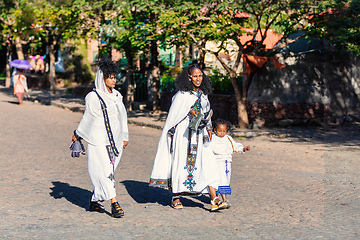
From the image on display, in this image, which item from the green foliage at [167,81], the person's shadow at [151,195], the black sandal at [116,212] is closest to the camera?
Result: the black sandal at [116,212]

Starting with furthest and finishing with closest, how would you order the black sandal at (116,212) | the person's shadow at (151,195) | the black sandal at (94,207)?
1. the person's shadow at (151,195)
2. the black sandal at (94,207)
3. the black sandal at (116,212)

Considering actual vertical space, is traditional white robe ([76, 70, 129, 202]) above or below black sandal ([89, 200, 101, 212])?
above

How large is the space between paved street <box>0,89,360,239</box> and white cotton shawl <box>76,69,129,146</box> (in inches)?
35.5

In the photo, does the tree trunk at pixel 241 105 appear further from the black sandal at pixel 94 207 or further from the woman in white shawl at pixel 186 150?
the black sandal at pixel 94 207

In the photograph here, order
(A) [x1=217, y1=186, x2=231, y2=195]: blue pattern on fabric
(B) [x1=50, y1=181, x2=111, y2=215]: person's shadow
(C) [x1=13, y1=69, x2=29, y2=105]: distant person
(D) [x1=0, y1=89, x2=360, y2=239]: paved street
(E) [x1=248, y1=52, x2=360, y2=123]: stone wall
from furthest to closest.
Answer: (C) [x1=13, y1=69, x2=29, y2=105]: distant person → (E) [x1=248, y1=52, x2=360, y2=123]: stone wall → (B) [x1=50, y1=181, x2=111, y2=215]: person's shadow → (A) [x1=217, y1=186, x2=231, y2=195]: blue pattern on fabric → (D) [x1=0, y1=89, x2=360, y2=239]: paved street

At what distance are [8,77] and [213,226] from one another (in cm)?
3495

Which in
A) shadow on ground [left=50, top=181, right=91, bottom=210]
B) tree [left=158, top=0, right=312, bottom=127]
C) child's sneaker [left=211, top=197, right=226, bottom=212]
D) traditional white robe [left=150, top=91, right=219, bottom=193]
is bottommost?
shadow on ground [left=50, top=181, right=91, bottom=210]

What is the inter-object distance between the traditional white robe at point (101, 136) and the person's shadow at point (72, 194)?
530 millimetres

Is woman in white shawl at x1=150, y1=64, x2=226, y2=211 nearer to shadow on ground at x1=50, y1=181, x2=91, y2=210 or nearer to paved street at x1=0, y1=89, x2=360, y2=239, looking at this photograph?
paved street at x1=0, y1=89, x2=360, y2=239

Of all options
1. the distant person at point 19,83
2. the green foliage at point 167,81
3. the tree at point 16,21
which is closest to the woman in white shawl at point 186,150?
the green foliage at point 167,81

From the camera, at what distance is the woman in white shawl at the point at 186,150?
22.4ft

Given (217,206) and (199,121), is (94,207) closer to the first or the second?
(217,206)

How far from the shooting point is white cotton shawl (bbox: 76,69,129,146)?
6402 mm

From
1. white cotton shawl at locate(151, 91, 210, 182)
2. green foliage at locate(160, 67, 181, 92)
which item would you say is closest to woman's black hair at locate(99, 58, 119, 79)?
white cotton shawl at locate(151, 91, 210, 182)
